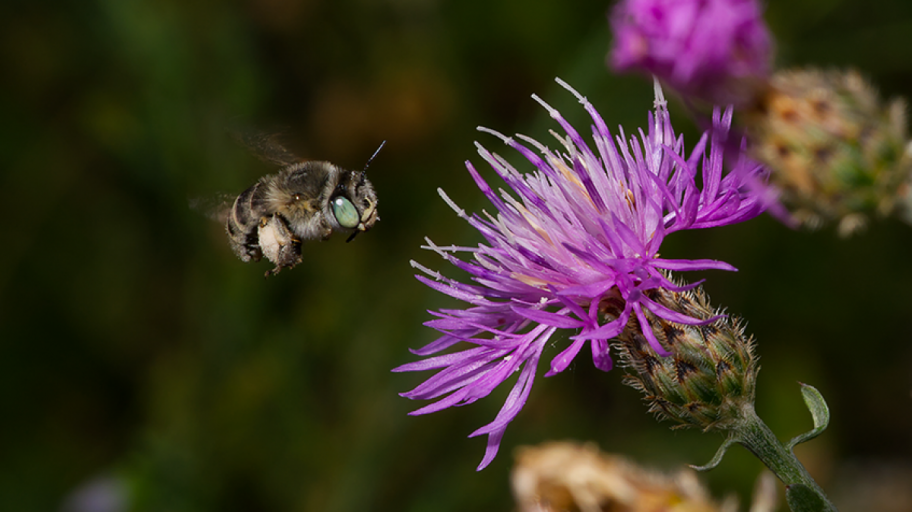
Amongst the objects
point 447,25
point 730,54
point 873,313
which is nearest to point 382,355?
point 447,25

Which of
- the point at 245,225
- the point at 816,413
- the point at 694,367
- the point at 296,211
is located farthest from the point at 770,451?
→ the point at 245,225

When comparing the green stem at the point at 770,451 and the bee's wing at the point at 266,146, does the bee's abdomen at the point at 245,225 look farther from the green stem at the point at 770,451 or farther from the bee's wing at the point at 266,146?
the green stem at the point at 770,451

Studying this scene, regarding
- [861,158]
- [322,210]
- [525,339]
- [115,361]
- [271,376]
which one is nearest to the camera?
[861,158]

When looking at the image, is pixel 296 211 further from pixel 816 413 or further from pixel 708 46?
pixel 816 413

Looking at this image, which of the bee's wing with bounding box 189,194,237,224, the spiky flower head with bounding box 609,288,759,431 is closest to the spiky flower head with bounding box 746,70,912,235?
the spiky flower head with bounding box 609,288,759,431

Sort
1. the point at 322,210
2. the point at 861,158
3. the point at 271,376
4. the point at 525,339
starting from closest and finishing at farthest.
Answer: the point at 861,158 → the point at 525,339 → the point at 322,210 → the point at 271,376

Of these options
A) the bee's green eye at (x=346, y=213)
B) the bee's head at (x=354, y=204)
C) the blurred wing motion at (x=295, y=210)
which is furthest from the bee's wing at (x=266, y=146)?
the bee's green eye at (x=346, y=213)

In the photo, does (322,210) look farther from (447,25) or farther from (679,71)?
(447,25)
